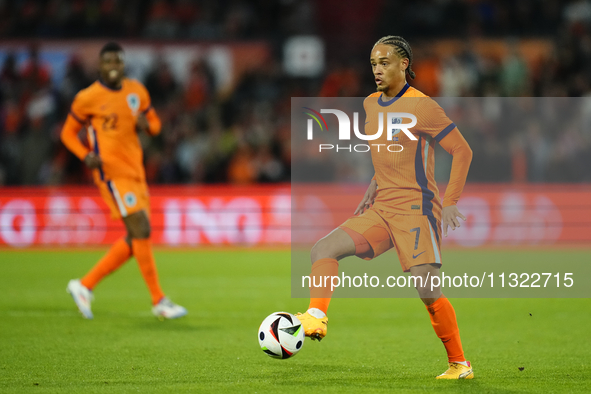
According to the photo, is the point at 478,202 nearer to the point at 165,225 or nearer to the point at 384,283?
the point at 384,283

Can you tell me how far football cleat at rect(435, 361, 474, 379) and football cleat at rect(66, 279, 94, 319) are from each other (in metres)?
3.77

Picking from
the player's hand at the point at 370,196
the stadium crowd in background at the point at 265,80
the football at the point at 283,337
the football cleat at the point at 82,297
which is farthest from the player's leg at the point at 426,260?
the stadium crowd in background at the point at 265,80

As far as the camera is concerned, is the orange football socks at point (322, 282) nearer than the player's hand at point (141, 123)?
Yes

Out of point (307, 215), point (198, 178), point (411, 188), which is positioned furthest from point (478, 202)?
point (411, 188)

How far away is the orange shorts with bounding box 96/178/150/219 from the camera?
735 cm

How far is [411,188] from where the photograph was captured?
4.78 metres

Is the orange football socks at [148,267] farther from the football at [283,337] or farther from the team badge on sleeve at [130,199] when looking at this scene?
the football at [283,337]

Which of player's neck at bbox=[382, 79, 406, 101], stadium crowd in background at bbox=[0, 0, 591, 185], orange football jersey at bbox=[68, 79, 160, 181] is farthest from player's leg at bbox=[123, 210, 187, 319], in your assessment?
stadium crowd in background at bbox=[0, 0, 591, 185]

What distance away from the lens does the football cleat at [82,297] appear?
24.3ft

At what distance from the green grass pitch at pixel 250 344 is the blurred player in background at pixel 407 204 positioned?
1.64 ft

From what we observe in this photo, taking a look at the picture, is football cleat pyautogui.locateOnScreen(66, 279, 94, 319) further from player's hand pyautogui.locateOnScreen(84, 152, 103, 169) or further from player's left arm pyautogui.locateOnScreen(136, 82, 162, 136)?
player's left arm pyautogui.locateOnScreen(136, 82, 162, 136)

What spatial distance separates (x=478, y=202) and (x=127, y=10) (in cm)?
900

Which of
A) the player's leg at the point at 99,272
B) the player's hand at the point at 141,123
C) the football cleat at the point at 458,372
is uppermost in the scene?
the player's hand at the point at 141,123

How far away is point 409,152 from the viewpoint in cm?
477
